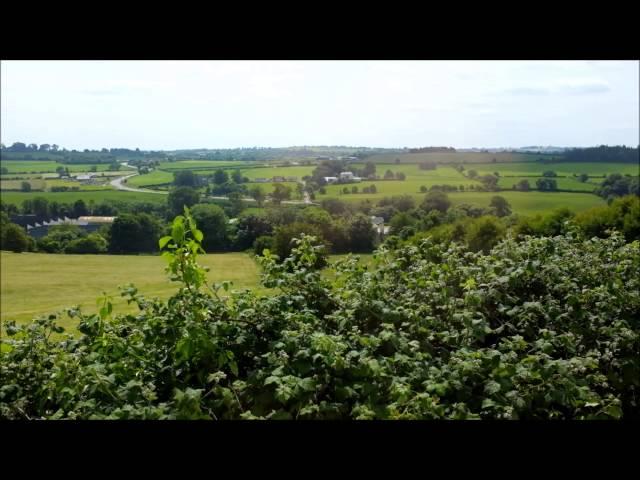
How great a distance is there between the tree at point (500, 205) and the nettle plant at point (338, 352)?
2.32 m

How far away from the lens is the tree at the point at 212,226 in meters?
4.11

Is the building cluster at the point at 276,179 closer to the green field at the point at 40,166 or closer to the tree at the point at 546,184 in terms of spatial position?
the green field at the point at 40,166

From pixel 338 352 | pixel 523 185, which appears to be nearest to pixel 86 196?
pixel 338 352

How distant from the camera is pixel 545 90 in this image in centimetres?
449

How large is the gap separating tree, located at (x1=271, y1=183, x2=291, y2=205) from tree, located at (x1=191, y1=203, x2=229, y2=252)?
60 cm

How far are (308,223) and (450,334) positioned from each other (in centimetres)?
222

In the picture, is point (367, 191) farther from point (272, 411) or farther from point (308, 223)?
point (272, 411)

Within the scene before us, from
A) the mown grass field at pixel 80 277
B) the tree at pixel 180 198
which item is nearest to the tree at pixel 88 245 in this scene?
the mown grass field at pixel 80 277

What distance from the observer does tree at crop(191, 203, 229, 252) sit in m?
4.11

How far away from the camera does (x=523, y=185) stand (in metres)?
5.58

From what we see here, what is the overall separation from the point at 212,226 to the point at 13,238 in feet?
6.44

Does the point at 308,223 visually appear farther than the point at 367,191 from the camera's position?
No

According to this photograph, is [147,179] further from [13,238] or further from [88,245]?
[13,238]
